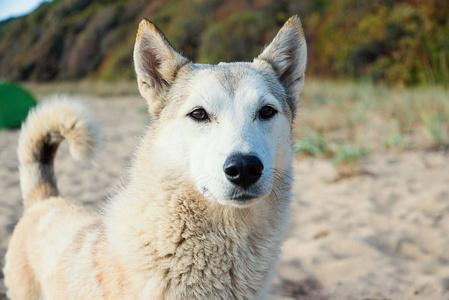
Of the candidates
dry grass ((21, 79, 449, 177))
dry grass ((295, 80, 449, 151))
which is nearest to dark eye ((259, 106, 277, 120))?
dry grass ((21, 79, 449, 177))

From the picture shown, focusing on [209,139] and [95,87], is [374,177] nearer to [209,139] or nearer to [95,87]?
[209,139]

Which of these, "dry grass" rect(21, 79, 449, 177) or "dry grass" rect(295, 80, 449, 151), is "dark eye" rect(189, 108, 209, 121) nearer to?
"dry grass" rect(21, 79, 449, 177)

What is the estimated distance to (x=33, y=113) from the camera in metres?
2.92

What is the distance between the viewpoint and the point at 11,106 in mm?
8805

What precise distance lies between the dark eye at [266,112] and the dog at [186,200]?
1 cm

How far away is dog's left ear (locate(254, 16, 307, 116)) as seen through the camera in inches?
101

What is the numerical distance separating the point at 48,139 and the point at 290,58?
6.59 ft

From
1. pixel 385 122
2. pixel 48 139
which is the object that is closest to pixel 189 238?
pixel 48 139

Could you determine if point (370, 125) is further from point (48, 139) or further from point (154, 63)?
point (48, 139)

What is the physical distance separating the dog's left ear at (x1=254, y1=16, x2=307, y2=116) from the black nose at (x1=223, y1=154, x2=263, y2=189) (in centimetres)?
101

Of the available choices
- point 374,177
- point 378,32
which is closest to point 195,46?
point 378,32

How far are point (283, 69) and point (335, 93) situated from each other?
9443 mm

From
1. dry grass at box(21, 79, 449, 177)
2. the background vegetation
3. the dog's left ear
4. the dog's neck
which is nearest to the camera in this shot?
the dog's neck

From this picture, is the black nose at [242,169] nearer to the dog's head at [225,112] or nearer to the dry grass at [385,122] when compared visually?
the dog's head at [225,112]
